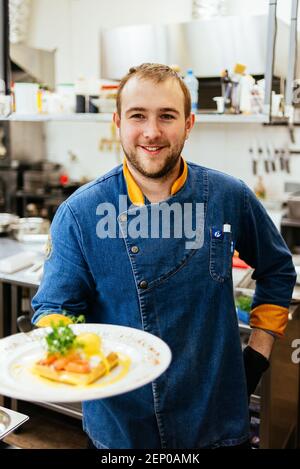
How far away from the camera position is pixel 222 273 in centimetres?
152

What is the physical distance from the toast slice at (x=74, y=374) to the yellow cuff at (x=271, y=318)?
705 millimetres

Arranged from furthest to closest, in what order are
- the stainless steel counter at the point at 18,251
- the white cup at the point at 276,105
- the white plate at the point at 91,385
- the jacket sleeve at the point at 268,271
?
the stainless steel counter at the point at 18,251
the white cup at the point at 276,105
the jacket sleeve at the point at 268,271
the white plate at the point at 91,385

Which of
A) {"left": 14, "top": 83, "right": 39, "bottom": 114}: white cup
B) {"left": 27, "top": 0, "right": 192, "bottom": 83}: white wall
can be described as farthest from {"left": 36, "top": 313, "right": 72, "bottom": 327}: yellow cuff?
{"left": 27, "top": 0, "right": 192, "bottom": 83}: white wall

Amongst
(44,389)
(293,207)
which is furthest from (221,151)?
(44,389)

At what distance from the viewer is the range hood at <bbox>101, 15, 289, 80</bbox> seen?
404 cm

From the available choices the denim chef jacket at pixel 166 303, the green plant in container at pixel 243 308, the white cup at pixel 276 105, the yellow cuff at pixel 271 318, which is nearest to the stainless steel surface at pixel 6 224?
the green plant in container at pixel 243 308

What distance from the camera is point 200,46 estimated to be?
4273 mm

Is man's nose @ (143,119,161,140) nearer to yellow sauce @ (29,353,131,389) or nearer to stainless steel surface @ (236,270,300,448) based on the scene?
yellow sauce @ (29,353,131,389)

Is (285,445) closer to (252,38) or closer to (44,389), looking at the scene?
(44,389)

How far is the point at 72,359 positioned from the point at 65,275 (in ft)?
1.06

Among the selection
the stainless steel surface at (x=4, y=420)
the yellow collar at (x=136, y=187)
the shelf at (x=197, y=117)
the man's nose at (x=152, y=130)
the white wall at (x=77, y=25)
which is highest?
the white wall at (x=77, y=25)

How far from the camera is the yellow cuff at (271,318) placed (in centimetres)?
174

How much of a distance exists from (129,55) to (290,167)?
1768 millimetres

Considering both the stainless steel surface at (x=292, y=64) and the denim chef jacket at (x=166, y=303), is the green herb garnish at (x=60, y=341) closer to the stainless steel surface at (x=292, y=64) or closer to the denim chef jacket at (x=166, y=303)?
the denim chef jacket at (x=166, y=303)
